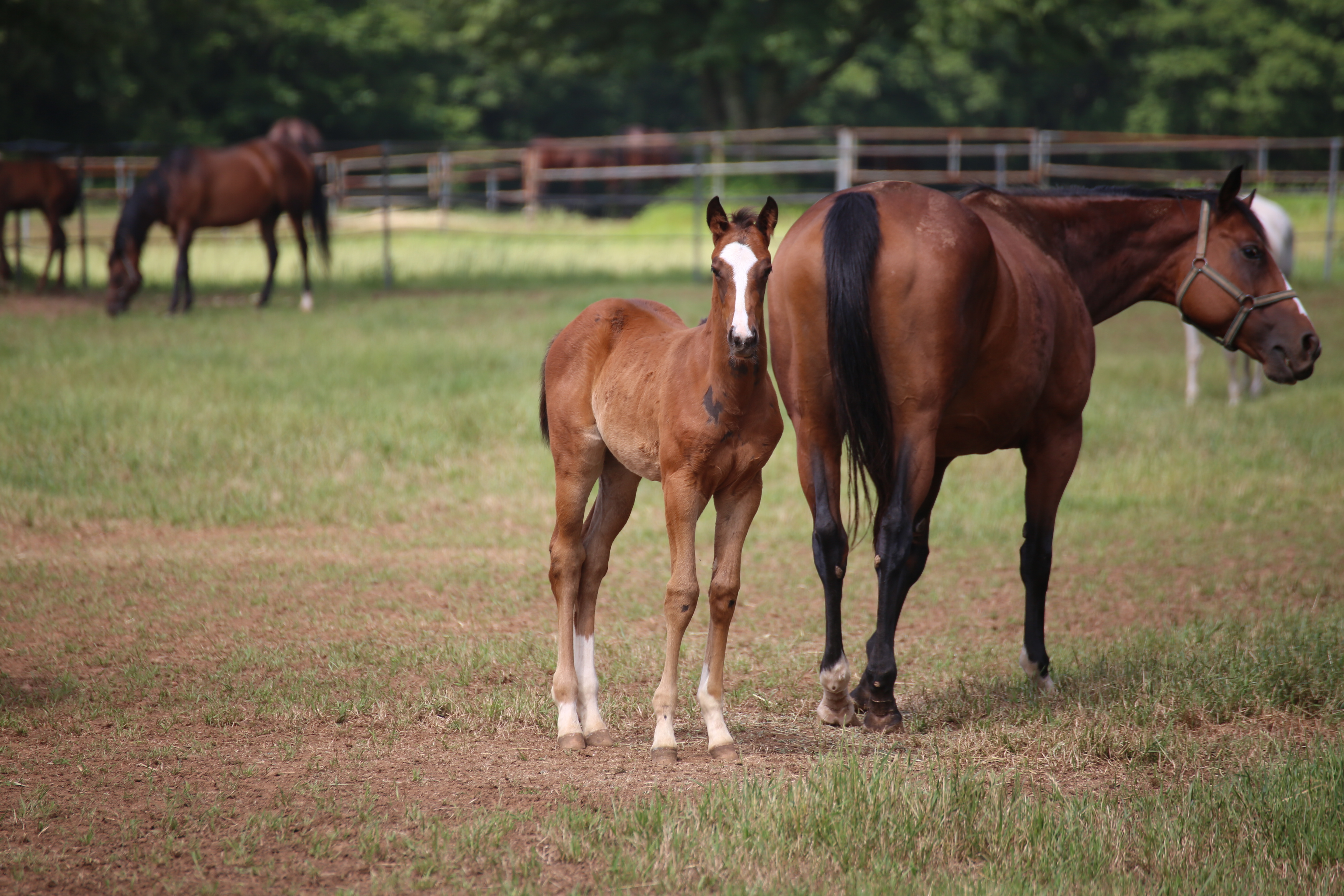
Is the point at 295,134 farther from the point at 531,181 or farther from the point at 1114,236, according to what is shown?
the point at 1114,236

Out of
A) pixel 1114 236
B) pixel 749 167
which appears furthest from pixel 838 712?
pixel 749 167

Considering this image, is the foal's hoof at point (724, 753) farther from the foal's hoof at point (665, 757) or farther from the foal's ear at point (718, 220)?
the foal's ear at point (718, 220)

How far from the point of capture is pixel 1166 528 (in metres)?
8.27

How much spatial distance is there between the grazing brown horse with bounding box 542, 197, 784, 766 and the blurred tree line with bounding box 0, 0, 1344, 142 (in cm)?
1676

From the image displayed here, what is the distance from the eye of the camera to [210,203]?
15.7 meters

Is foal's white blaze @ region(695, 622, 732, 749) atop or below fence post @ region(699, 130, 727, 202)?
below

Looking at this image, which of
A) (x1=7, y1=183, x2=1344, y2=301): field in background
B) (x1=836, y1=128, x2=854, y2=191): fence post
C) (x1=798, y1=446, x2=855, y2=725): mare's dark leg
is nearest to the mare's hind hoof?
(x1=798, y1=446, x2=855, y2=725): mare's dark leg

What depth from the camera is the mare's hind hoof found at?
4191 mm

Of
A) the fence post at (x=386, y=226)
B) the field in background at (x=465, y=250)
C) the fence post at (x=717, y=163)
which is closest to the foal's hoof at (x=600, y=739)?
the fence post at (x=717, y=163)

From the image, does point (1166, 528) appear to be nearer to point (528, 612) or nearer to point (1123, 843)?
point (528, 612)

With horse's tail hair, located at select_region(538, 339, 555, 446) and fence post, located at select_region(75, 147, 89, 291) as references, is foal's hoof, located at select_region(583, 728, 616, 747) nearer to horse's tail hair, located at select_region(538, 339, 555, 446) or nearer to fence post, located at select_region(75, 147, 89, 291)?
horse's tail hair, located at select_region(538, 339, 555, 446)

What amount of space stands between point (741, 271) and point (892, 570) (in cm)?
142

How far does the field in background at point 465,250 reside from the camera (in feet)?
62.4

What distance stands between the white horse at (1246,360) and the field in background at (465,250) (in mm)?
7404
